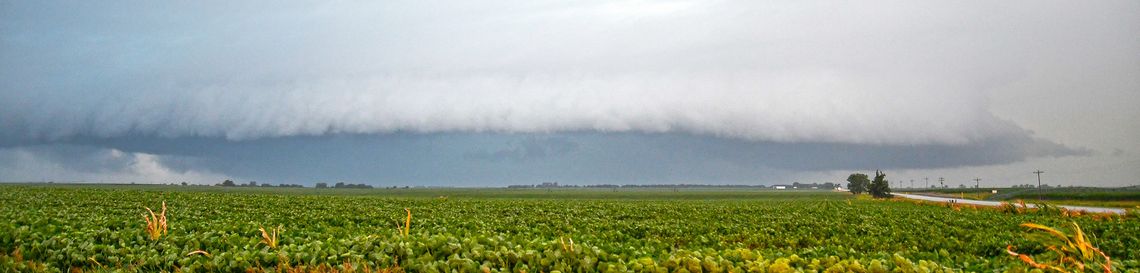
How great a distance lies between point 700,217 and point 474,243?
2389 centimetres

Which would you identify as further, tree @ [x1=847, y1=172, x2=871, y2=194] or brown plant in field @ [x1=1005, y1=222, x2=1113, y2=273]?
tree @ [x1=847, y1=172, x2=871, y2=194]

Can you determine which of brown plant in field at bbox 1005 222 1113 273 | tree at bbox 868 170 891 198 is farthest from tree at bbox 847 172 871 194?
brown plant in field at bbox 1005 222 1113 273

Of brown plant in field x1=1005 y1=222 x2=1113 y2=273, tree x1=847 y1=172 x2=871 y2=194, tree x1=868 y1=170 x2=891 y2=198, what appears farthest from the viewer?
tree x1=847 y1=172 x2=871 y2=194

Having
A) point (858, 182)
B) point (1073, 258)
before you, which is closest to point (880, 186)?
point (858, 182)

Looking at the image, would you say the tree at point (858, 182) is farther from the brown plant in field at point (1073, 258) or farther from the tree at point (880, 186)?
the brown plant in field at point (1073, 258)

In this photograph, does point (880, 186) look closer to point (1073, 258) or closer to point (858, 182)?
point (858, 182)

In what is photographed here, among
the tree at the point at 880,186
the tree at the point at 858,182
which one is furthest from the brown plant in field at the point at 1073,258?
the tree at the point at 858,182

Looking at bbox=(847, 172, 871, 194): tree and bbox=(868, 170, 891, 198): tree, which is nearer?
bbox=(868, 170, 891, 198): tree

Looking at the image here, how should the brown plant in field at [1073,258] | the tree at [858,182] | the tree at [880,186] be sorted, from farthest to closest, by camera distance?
the tree at [858,182] → the tree at [880,186] → the brown plant in field at [1073,258]

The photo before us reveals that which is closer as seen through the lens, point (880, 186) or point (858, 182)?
point (880, 186)

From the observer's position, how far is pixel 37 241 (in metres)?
16.7

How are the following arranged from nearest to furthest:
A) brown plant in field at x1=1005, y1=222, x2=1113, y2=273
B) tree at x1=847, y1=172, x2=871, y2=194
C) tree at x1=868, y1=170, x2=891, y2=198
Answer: brown plant in field at x1=1005, y1=222, x2=1113, y2=273 → tree at x1=868, y1=170, x2=891, y2=198 → tree at x1=847, y1=172, x2=871, y2=194

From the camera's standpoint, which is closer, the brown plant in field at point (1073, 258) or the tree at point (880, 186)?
the brown plant in field at point (1073, 258)

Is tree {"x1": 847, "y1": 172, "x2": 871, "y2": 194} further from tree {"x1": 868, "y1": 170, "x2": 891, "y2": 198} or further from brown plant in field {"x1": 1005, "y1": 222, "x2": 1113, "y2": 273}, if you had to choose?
brown plant in field {"x1": 1005, "y1": 222, "x2": 1113, "y2": 273}
